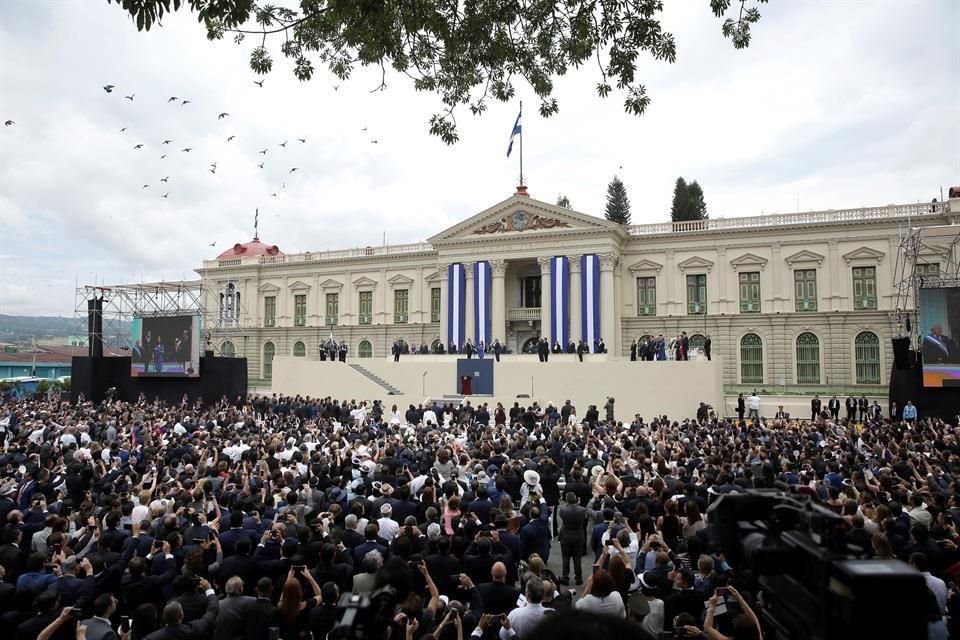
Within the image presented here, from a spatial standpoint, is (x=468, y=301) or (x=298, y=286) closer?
Result: (x=468, y=301)

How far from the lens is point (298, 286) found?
48.2m

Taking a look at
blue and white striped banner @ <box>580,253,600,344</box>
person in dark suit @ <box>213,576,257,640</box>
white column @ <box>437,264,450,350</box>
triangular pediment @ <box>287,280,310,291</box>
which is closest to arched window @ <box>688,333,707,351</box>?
blue and white striped banner @ <box>580,253,600,344</box>

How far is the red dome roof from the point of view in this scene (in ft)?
178

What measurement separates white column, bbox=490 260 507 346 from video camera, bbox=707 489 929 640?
1390 inches

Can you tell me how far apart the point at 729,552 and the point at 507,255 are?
35.7 meters

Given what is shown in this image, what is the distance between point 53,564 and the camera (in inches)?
261

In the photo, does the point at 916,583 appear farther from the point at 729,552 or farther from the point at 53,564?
the point at 53,564

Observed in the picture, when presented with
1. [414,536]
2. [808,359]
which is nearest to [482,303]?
[808,359]

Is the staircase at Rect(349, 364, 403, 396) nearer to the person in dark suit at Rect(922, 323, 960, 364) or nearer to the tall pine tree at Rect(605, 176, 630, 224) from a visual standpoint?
the person in dark suit at Rect(922, 323, 960, 364)

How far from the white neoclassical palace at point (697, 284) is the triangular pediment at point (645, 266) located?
0.06 meters

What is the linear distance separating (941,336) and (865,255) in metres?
13.7

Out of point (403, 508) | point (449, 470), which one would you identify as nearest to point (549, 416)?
point (449, 470)

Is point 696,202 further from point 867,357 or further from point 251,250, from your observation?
point 251,250

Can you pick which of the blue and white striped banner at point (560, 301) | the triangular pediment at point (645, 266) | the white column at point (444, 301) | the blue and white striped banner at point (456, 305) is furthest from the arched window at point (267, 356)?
the triangular pediment at point (645, 266)
